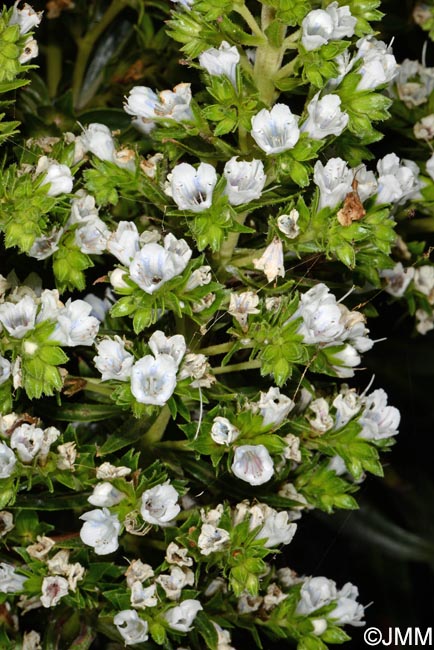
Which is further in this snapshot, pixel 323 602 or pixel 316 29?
pixel 323 602

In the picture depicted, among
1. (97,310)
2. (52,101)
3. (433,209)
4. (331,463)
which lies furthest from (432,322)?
(52,101)

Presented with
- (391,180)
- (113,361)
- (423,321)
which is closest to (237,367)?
(113,361)

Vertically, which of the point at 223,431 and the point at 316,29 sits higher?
the point at 316,29

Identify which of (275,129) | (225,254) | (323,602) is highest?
(275,129)

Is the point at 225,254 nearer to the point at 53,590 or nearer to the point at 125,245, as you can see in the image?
the point at 125,245

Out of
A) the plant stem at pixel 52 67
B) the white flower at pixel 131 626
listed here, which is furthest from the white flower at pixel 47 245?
the plant stem at pixel 52 67

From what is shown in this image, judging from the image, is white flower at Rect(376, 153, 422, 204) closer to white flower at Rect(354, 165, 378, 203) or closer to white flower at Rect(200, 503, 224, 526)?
white flower at Rect(354, 165, 378, 203)

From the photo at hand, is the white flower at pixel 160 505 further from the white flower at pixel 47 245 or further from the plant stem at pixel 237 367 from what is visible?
the white flower at pixel 47 245

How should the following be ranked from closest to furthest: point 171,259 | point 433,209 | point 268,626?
point 171,259
point 268,626
point 433,209

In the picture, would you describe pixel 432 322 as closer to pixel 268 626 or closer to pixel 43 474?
pixel 268 626
